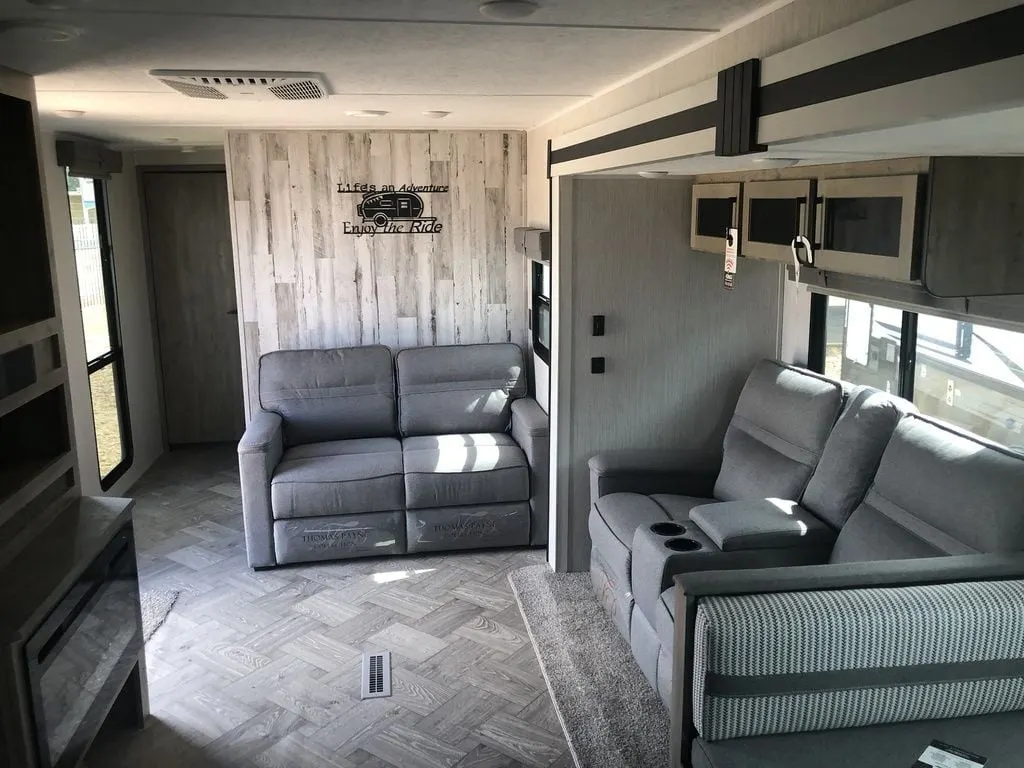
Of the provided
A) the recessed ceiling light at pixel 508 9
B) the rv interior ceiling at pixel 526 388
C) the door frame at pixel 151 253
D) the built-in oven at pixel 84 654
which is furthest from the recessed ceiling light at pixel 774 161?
the door frame at pixel 151 253

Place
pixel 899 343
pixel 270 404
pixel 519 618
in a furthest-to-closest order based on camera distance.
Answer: pixel 270 404 → pixel 519 618 → pixel 899 343

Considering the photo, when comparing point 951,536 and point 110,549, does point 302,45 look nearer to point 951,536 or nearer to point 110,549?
point 110,549

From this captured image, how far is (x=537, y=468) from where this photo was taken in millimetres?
4281

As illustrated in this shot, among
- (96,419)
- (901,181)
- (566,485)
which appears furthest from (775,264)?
(96,419)

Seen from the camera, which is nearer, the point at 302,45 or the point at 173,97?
the point at 302,45

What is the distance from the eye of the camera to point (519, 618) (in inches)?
145

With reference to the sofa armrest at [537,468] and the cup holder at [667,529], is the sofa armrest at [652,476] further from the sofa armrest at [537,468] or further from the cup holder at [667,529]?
the cup holder at [667,529]

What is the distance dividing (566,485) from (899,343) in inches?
61.8

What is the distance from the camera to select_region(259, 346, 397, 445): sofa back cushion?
15.2 feet

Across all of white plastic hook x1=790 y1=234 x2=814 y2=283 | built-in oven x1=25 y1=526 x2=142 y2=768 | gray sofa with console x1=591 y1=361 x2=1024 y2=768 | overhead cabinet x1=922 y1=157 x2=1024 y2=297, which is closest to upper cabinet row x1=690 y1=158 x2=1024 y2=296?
overhead cabinet x1=922 y1=157 x2=1024 y2=297

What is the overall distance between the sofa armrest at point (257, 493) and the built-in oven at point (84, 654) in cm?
126

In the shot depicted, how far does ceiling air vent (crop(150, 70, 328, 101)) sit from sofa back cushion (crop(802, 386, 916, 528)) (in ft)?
6.78

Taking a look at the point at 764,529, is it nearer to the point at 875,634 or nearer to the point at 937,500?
the point at 937,500

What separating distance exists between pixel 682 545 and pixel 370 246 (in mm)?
2809
